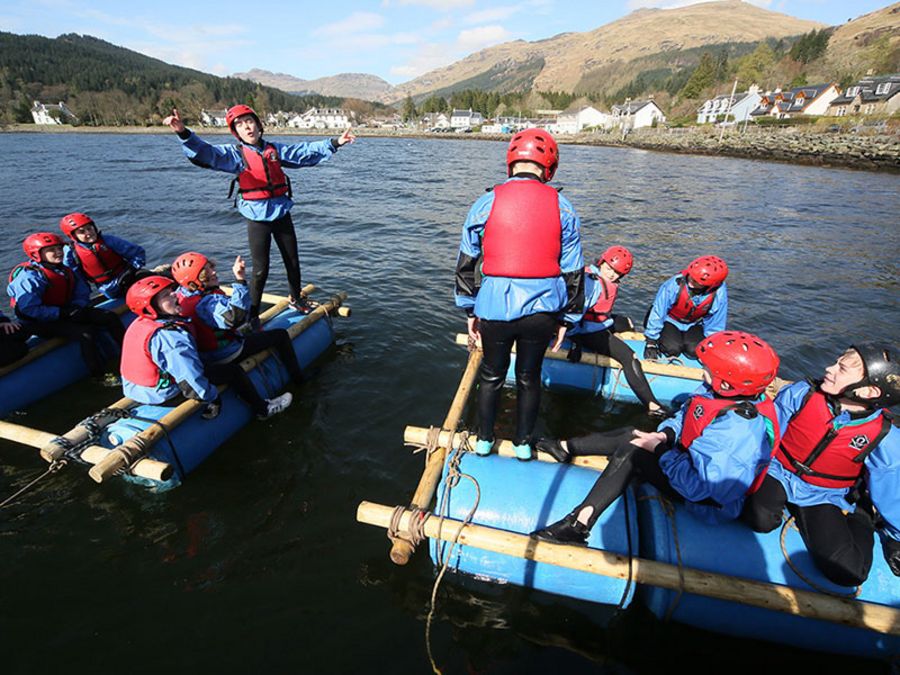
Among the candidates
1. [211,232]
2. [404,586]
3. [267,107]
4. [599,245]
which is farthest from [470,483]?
[267,107]

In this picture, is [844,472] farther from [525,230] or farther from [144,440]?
[144,440]

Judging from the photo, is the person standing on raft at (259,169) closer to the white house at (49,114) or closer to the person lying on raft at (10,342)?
the person lying on raft at (10,342)

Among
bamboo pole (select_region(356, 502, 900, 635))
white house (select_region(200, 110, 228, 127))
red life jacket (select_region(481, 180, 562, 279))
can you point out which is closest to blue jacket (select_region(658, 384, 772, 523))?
bamboo pole (select_region(356, 502, 900, 635))

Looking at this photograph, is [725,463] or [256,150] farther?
[256,150]

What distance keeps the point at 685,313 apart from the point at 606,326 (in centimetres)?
137

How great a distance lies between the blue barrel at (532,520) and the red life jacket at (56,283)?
690cm

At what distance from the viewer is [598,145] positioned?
258ft

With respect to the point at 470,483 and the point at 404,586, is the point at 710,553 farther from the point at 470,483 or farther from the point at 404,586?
the point at 404,586

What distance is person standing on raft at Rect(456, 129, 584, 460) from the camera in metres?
3.36

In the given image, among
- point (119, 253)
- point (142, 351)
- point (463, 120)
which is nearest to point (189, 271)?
point (142, 351)

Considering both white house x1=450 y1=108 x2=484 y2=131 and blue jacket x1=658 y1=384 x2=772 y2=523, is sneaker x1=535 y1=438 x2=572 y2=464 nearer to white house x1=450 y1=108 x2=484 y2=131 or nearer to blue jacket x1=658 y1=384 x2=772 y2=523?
blue jacket x1=658 y1=384 x2=772 y2=523

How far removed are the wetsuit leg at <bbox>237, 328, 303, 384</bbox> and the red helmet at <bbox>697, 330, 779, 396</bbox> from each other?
5483mm

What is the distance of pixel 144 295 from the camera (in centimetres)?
429

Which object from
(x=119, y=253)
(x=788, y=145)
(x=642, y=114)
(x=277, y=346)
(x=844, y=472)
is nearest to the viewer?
(x=844, y=472)
